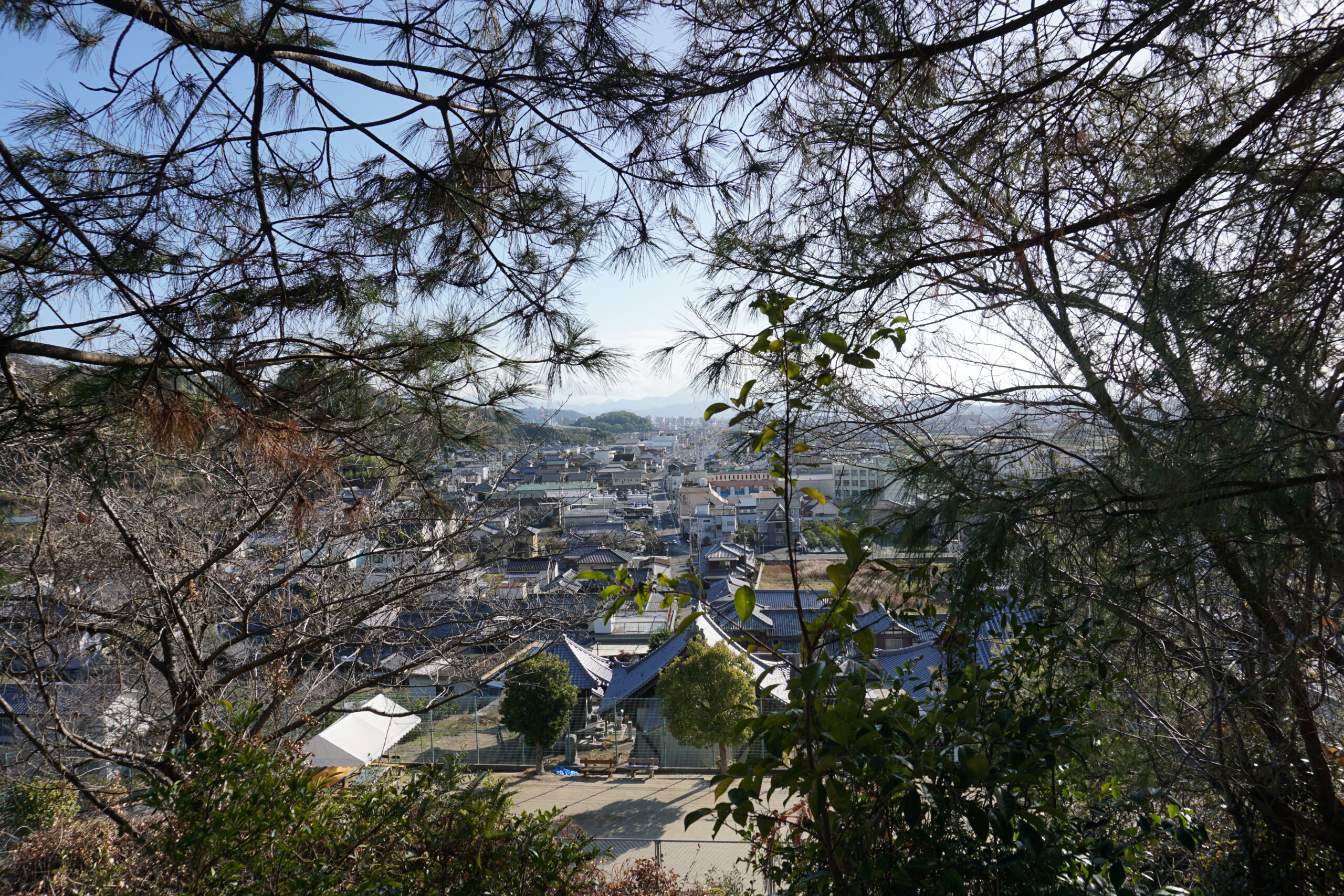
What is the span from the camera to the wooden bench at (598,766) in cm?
782

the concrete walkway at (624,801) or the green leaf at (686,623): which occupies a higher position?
the green leaf at (686,623)

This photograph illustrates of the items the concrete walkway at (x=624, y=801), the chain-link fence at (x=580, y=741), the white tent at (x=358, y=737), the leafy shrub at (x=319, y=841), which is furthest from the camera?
the chain-link fence at (x=580, y=741)

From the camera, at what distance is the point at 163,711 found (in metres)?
4.06

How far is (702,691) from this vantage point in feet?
22.6

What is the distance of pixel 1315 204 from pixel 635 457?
20.4 metres

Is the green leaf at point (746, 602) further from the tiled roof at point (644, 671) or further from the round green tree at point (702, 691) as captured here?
the tiled roof at point (644, 671)

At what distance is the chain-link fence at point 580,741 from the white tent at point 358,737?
20 centimetres

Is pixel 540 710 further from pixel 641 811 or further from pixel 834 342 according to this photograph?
pixel 834 342

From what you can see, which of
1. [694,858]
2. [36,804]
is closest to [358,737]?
[36,804]

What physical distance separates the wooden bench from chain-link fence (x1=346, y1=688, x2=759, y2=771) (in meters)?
0.04

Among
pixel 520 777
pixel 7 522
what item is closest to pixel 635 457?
pixel 520 777

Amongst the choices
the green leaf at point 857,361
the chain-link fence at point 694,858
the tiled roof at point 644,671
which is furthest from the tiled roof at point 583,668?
the green leaf at point 857,361

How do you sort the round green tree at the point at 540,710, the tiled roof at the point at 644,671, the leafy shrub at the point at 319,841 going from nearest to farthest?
the leafy shrub at the point at 319,841 → the round green tree at the point at 540,710 → the tiled roof at the point at 644,671

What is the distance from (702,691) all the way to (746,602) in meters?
6.37
